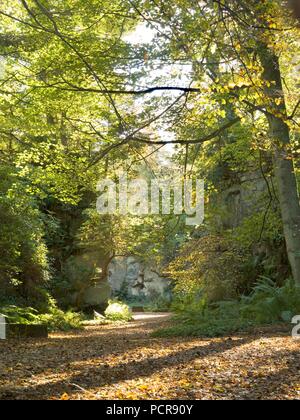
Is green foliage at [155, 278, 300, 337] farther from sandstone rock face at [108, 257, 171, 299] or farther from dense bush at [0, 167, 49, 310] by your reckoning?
sandstone rock face at [108, 257, 171, 299]

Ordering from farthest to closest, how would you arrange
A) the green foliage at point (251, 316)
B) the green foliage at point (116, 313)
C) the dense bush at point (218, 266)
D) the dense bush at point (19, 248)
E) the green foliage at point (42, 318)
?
the green foliage at point (116, 313) < the dense bush at point (218, 266) < the dense bush at point (19, 248) < the green foliage at point (42, 318) < the green foliage at point (251, 316)

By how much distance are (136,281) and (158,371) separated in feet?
118

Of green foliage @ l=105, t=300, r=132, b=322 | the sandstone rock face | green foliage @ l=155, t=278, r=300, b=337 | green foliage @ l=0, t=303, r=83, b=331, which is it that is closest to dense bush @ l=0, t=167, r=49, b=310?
green foliage @ l=0, t=303, r=83, b=331

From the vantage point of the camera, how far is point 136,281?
4034cm

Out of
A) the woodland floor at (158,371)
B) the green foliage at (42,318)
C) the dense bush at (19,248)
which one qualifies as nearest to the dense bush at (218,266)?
the green foliage at (42,318)

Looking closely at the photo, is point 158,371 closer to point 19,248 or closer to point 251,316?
point 251,316

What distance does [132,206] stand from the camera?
61.2 feet

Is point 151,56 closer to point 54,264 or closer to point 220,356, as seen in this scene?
point 220,356

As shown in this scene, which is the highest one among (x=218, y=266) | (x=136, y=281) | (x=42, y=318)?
(x=218, y=266)

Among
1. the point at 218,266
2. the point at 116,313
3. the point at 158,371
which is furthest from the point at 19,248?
the point at 158,371

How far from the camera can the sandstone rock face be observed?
122 ft

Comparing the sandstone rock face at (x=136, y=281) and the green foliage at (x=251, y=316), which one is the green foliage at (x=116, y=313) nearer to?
the green foliage at (x=251, y=316)

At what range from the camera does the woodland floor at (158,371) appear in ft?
12.2

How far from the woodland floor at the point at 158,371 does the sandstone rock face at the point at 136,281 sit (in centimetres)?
2899
